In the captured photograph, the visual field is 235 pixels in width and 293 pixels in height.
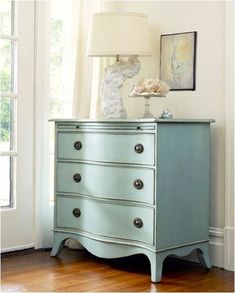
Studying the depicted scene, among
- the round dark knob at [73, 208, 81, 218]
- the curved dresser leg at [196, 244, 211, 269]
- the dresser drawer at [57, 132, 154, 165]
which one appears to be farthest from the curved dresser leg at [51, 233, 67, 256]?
the curved dresser leg at [196, 244, 211, 269]

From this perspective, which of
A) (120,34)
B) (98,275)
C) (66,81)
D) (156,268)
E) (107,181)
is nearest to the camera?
(156,268)

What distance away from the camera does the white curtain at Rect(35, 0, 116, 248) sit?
3.71m

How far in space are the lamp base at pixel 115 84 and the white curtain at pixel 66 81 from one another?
0.29 m

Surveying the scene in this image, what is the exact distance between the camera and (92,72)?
3.80m

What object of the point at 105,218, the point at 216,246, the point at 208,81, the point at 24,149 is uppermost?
the point at 208,81

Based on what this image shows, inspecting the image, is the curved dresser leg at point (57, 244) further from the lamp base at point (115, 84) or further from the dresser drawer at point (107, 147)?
the lamp base at point (115, 84)

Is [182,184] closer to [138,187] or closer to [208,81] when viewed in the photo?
[138,187]

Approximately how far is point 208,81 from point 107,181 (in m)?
0.89

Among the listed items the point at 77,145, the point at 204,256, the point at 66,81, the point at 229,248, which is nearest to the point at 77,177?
the point at 77,145

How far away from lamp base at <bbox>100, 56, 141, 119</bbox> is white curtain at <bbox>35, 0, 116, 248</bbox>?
0.29 m

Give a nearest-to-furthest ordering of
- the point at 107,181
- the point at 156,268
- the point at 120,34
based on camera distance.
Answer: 1. the point at 156,268
2. the point at 107,181
3. the point at 120,34

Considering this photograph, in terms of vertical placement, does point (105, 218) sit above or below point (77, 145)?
below

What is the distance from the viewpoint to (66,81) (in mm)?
3805

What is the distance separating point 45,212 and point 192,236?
1091 mm
